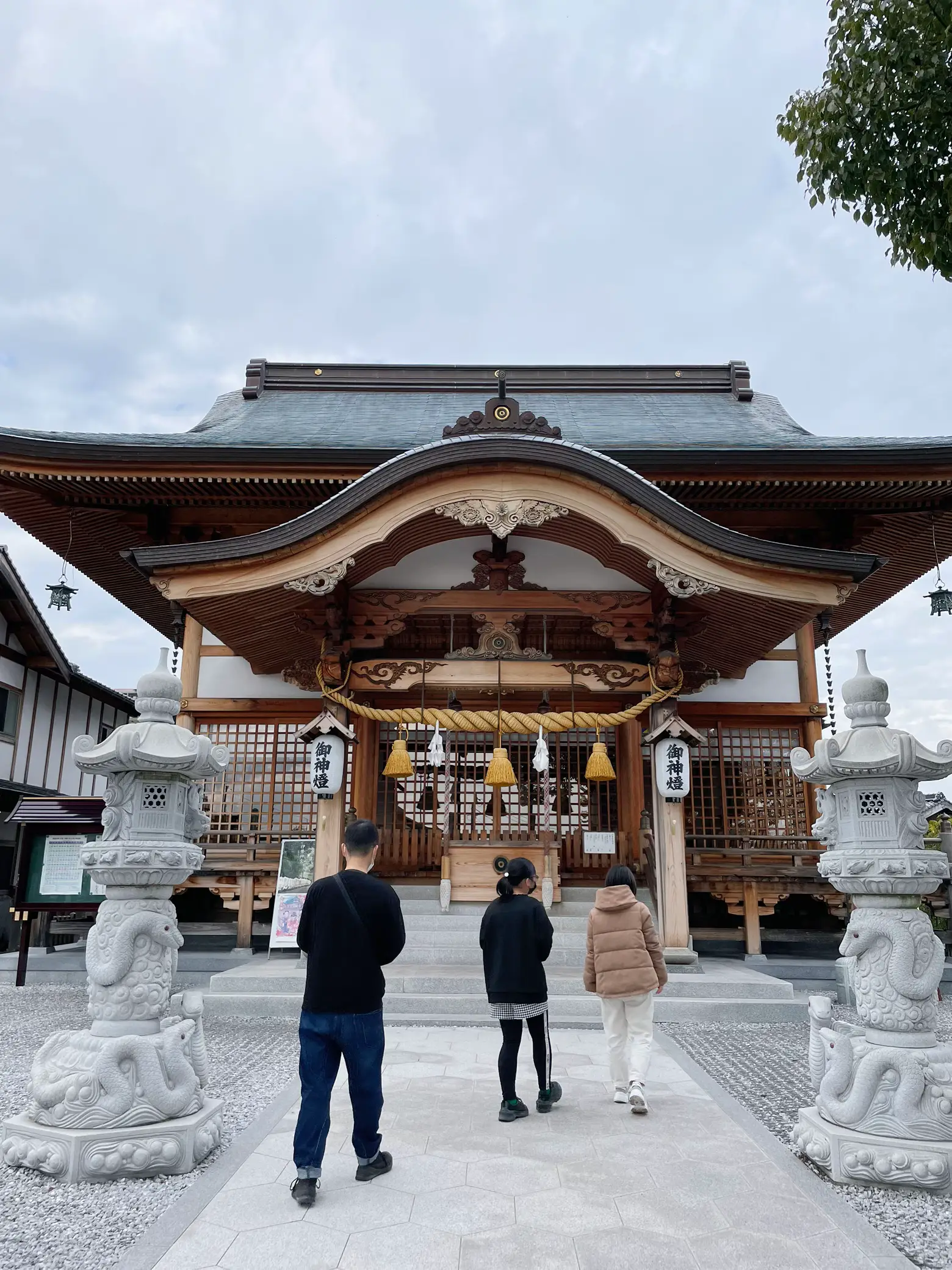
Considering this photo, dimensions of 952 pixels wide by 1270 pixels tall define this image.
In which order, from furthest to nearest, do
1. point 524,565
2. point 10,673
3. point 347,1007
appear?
point 10,673, point 524,565, point 347,1007

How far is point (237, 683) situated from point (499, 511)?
482cm

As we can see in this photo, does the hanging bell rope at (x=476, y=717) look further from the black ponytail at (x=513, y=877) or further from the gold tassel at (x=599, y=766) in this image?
the black ponytail at (x=513, y=877)

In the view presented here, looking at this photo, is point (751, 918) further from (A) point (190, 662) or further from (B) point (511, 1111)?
(A) point (190, 662)

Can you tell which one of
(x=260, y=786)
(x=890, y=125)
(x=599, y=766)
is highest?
(x=890, y=125)

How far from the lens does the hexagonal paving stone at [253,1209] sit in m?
3.48

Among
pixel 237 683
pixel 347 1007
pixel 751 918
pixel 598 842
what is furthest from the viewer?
pixel 237 683

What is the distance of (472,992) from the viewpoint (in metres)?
8.20

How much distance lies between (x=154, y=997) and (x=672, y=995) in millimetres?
5597

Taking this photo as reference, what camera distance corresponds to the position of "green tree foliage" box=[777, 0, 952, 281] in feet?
17.2

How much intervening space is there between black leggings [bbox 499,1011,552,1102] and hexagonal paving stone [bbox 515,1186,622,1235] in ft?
3.26

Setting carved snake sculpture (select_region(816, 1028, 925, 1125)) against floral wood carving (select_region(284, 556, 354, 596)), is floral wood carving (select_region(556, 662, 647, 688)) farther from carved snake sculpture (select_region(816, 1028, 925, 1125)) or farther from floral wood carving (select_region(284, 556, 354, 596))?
carved snake sculpture (select_region(816, 1028, 925, 1125))

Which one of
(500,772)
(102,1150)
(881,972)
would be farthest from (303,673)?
(881,972)

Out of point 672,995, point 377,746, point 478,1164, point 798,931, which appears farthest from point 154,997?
point 798,931

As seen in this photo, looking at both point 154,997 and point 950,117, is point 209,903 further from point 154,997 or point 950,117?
point 950,117
